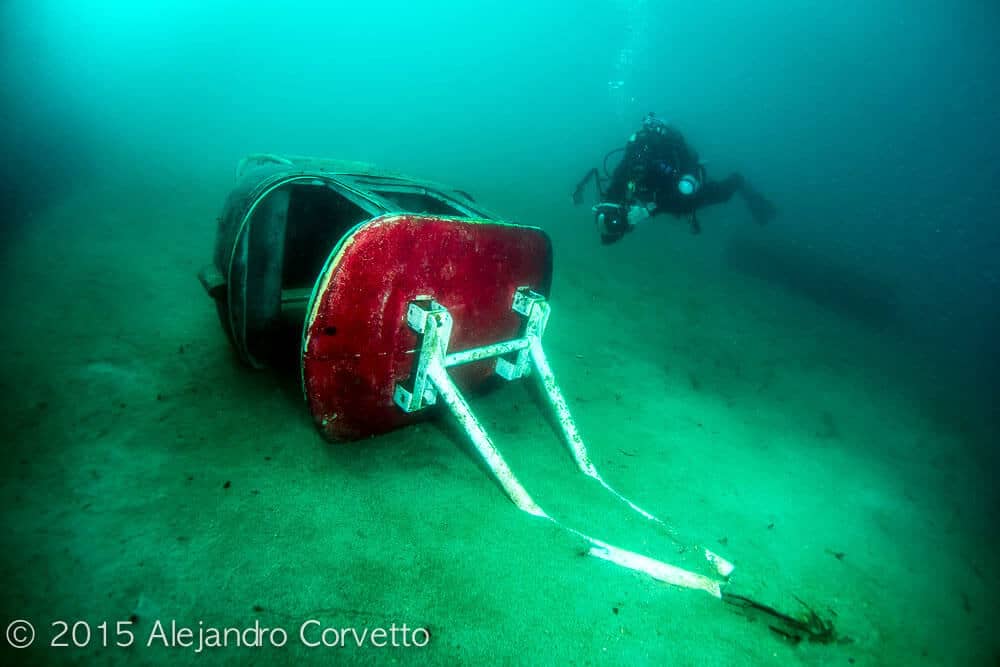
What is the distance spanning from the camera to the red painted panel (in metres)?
2.06

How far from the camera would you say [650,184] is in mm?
6324

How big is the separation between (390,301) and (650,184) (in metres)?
5.25

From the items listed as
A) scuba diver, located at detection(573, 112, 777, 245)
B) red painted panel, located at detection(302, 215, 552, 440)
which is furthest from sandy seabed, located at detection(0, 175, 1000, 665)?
scuba diver, located at detection(573, 112, 777, 245)

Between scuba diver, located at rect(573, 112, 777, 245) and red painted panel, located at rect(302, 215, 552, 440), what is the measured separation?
11.3 feet

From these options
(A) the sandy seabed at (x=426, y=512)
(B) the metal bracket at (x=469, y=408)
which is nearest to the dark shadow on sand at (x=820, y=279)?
(A) the sandy seabed at (x=426, y=512)

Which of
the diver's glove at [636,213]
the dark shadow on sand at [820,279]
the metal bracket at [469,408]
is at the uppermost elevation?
the diver's glove at [636,213]

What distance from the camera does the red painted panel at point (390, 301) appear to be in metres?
2.06

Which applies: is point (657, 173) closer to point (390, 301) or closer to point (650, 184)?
point (650, 184)

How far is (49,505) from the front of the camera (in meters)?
1.95

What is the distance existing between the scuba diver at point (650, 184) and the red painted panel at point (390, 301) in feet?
11.3

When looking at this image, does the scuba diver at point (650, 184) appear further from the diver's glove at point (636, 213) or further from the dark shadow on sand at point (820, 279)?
the dark shadow on sand at point (820, 279)

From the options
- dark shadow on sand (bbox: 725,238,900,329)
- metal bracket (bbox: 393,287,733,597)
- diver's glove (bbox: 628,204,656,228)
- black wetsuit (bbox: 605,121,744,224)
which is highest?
black wetsuit (bbox: 605,121,744,224)

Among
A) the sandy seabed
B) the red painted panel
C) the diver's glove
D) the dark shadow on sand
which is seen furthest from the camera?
the dark shadow on sand

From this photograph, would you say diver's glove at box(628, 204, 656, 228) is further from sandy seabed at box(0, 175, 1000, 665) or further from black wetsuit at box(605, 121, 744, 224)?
sandy seabed at box(0, 175, 1000, 665)
